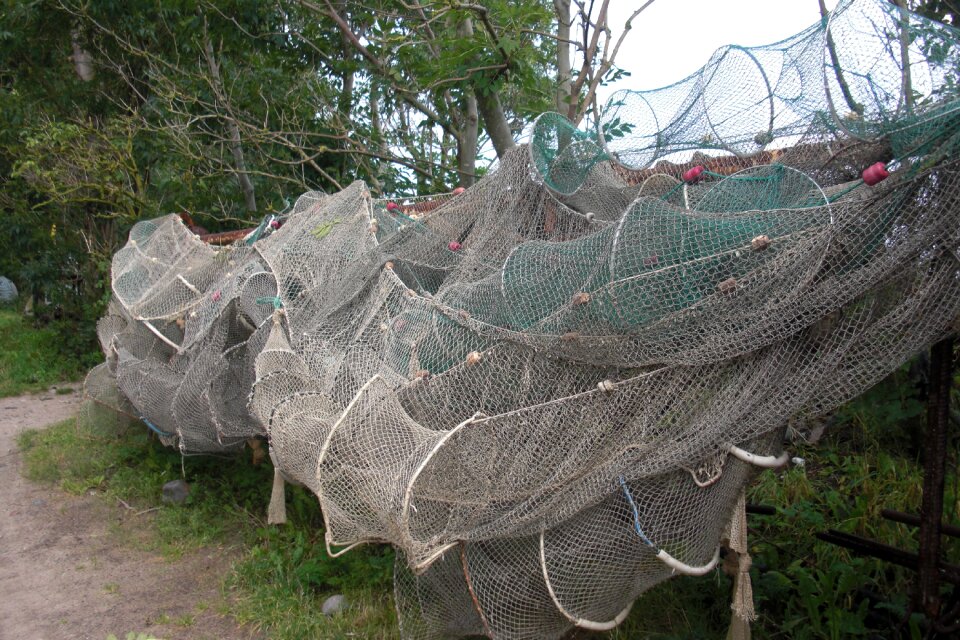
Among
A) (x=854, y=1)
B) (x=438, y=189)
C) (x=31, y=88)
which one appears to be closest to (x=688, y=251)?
(x=854, y=1)

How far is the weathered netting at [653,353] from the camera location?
2.44 metres

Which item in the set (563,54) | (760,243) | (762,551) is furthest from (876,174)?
(563,54)

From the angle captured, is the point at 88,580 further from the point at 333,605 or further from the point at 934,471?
the point at 934,471

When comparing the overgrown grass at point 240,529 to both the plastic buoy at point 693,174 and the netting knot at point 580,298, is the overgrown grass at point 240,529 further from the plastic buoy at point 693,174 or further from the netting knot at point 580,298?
the plastic buoy at point 693,174

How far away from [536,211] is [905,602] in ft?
8.52

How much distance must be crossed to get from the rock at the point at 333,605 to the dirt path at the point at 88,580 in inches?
16.5

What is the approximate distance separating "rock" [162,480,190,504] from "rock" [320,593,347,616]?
2.28 meters

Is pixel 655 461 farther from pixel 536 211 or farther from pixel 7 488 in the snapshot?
pixel 7 488

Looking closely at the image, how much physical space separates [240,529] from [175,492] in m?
0.91

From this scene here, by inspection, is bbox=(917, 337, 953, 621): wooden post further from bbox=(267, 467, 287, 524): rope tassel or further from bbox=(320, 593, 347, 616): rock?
bbox=(267, 467, 287, 524): rope tassel

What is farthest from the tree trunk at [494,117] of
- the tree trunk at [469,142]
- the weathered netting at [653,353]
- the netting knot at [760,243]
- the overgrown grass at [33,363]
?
the overgrown grass at [33,363]

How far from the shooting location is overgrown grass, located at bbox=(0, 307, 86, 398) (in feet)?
33.0

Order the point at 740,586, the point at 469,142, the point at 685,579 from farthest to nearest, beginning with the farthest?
the point at 469,142 → the point at 685,579 → the point at 740,586

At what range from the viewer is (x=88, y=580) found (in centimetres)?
478
